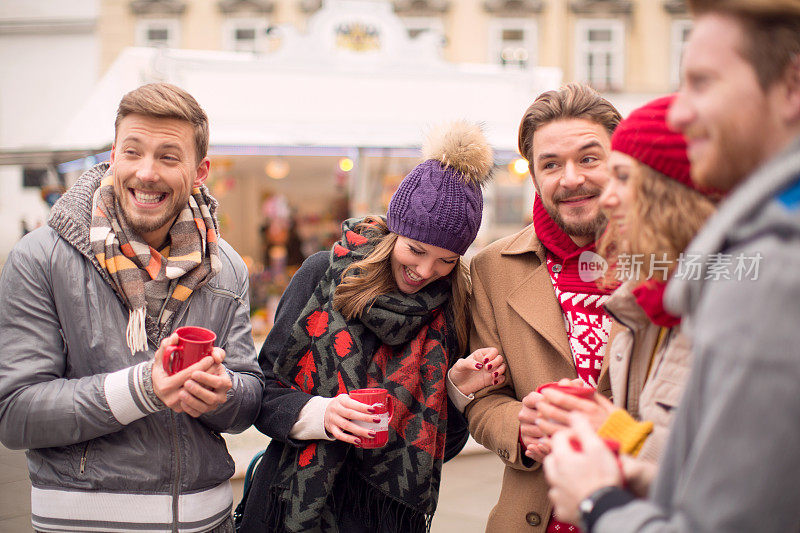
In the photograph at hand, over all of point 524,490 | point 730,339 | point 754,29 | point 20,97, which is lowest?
point 524,490

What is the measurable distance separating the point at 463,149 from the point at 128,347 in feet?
3.78

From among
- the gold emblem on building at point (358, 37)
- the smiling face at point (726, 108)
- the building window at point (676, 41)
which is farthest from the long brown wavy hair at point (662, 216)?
the building window at point (676, 41)

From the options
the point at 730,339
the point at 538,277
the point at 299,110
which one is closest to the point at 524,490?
the point at 538,277

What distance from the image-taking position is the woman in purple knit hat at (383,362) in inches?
77.4

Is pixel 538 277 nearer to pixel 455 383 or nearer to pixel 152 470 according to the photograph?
pixel 455 383

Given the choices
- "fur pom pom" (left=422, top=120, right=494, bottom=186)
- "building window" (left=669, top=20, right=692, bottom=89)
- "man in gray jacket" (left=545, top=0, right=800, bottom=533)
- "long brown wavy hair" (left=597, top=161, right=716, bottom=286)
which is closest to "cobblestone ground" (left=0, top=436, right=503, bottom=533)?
"fur pom pom" (left=422, top=120, right=494, bottom=186)

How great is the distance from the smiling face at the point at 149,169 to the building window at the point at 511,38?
49.5ft

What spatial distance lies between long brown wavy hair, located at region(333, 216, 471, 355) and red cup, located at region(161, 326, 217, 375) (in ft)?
1.68

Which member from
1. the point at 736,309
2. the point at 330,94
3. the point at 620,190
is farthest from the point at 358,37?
the point at 736,309

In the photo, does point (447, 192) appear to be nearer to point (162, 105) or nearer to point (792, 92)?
point (162, 105)

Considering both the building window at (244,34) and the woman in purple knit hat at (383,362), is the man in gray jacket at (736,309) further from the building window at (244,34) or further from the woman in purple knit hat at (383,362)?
the building window at (244,34)

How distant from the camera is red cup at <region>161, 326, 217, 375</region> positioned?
1.61m

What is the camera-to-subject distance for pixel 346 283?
2.05 meters

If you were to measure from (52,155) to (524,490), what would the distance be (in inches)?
229
